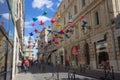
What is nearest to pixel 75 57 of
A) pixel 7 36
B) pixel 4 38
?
pixel 7 36

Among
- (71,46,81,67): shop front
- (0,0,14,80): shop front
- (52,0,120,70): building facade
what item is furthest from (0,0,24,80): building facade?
(71,46,81,67): shop front

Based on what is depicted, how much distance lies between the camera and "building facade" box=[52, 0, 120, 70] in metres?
17.5

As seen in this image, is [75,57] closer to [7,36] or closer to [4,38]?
[7,36]

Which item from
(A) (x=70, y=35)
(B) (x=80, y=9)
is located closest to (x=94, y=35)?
(B) (x=80, y=9)

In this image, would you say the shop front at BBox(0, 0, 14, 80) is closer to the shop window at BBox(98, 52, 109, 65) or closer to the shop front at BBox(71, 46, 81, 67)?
the shop window at BBox(98, 52, 109, 65)

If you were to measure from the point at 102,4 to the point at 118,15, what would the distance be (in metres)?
3.35

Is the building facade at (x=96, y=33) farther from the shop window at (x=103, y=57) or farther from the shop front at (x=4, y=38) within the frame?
the shop front at (x=4, y=38)

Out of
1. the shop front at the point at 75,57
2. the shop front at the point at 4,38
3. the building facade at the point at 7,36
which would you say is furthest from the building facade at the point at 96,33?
the shop front at the point at 4,38

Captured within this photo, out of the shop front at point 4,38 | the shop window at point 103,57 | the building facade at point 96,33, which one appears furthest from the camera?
the shop window at point 103,57

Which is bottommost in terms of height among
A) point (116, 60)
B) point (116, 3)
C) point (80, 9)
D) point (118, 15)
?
point (116, 60)

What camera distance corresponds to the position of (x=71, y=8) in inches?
1283

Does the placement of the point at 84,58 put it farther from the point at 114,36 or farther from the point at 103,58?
the point at 114,36

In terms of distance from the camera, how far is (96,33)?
21.2 m

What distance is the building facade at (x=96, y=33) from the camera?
17.5 m
